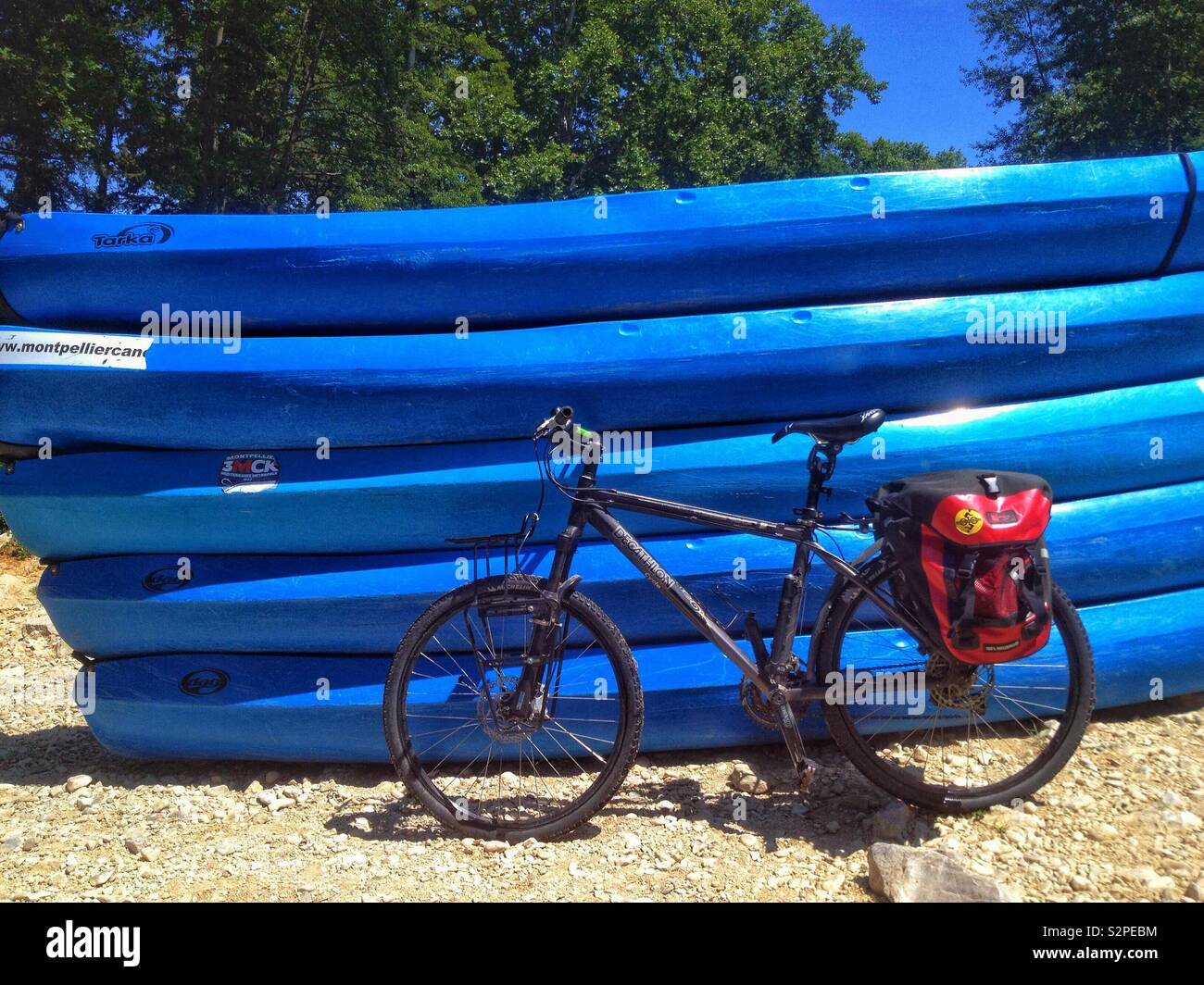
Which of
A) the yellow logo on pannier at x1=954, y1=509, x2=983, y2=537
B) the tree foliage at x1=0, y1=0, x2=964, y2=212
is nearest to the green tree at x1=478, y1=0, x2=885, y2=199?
the tree foliage at x1=0, y1=0, x2=964, y2=212

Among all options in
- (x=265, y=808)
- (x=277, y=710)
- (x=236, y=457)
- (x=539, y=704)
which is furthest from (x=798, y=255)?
(x=265, y=808)

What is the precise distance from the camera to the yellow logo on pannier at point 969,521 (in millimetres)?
2678

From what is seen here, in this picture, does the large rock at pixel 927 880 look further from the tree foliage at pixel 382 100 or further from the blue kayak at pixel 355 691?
the tree foliage at pixel 382 100

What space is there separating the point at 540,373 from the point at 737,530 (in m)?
0.99

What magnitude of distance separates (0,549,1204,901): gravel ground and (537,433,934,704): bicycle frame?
540 millimetres

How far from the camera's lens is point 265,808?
3457 millimetres

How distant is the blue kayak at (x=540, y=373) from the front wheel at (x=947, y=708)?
34.9 inches

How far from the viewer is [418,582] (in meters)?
3.44

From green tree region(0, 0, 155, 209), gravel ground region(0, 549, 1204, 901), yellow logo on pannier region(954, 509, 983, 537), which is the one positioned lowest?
gravel ground region(0, 549, 1204, 901)

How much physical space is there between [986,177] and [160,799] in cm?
422

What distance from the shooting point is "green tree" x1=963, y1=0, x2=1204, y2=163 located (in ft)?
64.8

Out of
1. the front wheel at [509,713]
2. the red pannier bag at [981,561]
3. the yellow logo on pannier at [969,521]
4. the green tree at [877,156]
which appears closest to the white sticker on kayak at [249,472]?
the front wheel at [509,713]

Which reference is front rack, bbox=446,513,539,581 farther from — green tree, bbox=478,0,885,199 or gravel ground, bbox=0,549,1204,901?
green tree, bbox=478,0,885,199

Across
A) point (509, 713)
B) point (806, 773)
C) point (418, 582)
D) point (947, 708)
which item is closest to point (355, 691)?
point (418, 582)
